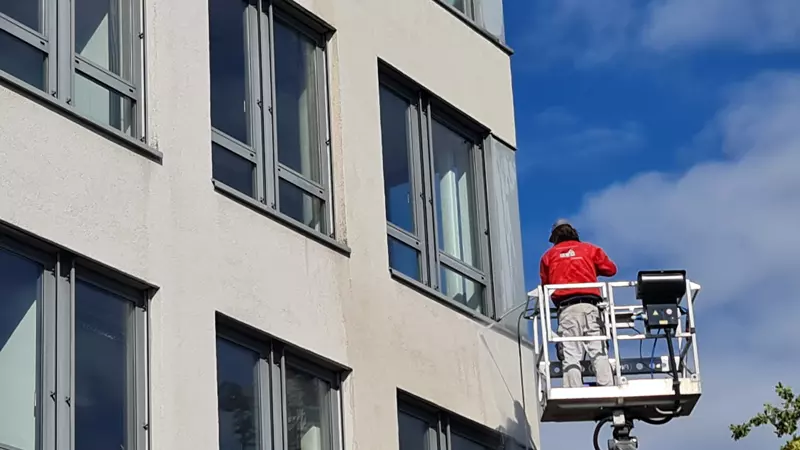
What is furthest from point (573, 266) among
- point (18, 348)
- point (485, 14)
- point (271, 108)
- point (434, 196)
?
point (18, 348)

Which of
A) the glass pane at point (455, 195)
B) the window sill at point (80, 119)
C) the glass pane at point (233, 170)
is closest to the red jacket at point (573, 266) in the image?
the glass pane at point (455, 195)

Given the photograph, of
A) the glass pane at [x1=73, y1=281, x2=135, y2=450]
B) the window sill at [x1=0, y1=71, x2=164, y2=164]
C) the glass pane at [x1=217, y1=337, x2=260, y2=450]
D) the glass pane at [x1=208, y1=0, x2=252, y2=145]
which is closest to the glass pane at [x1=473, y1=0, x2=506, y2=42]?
the glass pane at [x1=208, y1=0, x2=252, y2=145]

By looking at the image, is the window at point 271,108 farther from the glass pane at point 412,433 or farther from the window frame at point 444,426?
the glass pane at point 412,433

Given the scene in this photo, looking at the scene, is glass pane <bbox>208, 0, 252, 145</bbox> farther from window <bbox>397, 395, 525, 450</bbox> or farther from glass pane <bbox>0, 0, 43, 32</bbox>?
window <bbox>397, 395, 525, 450</bbox>

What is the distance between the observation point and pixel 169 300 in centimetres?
1416

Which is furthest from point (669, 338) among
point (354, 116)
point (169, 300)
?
point (169, 300)

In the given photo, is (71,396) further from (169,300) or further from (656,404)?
(656,404)

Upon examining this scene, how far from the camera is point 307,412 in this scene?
630 inches

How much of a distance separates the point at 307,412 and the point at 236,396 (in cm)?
118

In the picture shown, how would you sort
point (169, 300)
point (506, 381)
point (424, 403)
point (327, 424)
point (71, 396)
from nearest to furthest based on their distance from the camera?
point (71, 396) → point (169, 300) → point (327, 424) → point (424, 403) → point (506, 381)

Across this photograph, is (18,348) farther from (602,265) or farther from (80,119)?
(602,265)

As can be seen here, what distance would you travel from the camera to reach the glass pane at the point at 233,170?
15.5 m

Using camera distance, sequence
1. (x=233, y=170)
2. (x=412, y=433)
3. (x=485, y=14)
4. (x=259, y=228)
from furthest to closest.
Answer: (x=485, y=14), (x=412, y=433), (x=233, y=170), (x=259, y=228)

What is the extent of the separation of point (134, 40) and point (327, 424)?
157 inches
